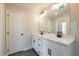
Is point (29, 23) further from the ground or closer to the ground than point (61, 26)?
further from the ground

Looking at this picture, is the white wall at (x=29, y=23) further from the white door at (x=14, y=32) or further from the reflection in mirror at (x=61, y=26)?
the reflection in mirror at (x=61, y=26)

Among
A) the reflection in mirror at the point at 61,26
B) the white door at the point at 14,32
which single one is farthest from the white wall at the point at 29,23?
the reflection in mirror at the point at 61,26

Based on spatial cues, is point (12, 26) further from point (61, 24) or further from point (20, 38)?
point (61, 24)

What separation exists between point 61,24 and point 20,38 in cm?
183

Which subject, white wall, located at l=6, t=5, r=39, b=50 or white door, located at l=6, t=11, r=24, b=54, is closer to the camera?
white door, located at l=6, t=11, r=24, b=54

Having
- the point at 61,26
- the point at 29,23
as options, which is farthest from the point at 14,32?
the point at 61,26

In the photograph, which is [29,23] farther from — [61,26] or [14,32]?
[61,26]

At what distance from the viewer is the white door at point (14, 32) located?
2.77 metres

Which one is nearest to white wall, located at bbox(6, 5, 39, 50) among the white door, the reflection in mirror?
the white door

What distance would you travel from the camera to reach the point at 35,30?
154 inches

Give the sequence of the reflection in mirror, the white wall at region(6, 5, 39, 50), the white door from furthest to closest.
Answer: the white wall at region(6, 5, 39, 50), the white door, the reflection in mirror

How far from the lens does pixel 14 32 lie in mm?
2986

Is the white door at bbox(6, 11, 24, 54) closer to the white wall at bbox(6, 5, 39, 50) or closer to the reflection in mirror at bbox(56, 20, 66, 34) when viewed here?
the white wall at bbox(6, 5, 39, 50)

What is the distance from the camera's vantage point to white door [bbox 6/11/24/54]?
2771 millimetres
